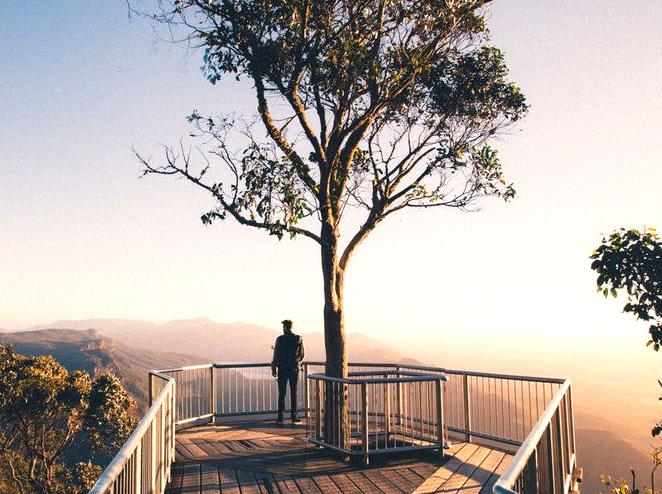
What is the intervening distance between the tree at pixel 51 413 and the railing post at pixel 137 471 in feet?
80.7

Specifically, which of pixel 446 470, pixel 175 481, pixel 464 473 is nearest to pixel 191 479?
pixel 175 481

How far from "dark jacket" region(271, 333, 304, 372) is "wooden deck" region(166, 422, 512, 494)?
6.23ft

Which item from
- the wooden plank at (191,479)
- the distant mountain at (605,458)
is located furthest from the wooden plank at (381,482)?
the distant mountain at (605,458)

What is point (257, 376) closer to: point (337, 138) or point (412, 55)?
point (337, 138)

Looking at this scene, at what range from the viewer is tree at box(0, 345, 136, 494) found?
26844 mm

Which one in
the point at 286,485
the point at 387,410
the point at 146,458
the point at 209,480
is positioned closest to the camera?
the point at 146,458

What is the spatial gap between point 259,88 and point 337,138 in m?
1.62

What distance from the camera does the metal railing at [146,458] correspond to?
13.4 feet

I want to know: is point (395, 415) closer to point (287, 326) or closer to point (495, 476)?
point (495, 476)

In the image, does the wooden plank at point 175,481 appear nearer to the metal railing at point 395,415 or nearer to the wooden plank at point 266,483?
the metal railing at point 395,415

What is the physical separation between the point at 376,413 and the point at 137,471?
502 cm

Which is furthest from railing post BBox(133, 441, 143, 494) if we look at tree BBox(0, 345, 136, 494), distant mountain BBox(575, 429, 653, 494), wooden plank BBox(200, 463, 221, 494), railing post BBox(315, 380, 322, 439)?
distant mountain BBox(575, 429, 653, 494)

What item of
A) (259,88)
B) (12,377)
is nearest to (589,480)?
(12,377)

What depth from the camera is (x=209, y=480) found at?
8.22 metres
